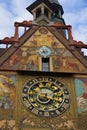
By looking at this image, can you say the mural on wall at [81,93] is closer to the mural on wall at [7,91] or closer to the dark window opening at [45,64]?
the dark window opening at [45,64]

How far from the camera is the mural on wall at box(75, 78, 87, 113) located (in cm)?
1393

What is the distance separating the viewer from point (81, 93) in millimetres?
14344

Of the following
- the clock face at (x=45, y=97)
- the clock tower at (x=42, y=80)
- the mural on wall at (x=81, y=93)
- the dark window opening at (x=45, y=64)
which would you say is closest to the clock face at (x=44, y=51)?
the clock tower at (x=42, y=80)

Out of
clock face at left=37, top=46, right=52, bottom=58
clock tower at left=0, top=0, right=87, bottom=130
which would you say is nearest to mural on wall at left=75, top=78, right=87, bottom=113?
clock tower at left=0, top=0, right=87, bottom=130

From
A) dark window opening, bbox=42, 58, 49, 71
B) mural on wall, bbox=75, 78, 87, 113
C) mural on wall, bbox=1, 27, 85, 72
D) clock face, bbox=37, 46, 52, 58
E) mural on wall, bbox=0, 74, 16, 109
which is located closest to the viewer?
mural on wall, bbox=0, 74, 16, 109

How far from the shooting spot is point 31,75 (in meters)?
14.6

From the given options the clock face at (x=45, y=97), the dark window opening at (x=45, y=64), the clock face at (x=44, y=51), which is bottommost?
the clock face at (x=45, y=97)

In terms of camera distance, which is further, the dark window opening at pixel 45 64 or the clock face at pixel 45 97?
the dark window opening at pixel 45 64

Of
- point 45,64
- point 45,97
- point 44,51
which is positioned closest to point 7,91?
point 45,97

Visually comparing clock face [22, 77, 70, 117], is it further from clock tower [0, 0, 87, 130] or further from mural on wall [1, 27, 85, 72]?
mural on wall [1, 27, 85, 72]

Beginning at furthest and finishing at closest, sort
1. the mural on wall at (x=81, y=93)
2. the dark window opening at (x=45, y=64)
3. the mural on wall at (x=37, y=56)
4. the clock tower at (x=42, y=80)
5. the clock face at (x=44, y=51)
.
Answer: the clock face at (x=44, y=51), the dark window opening at (x=45, y=64), the mural on wall at (x=37, y=56), the mural on wall at (x=81, y=93), the clock tower at (x=42, y=80)

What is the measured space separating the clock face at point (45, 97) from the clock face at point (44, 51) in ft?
4.11

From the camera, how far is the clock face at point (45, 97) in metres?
13.7

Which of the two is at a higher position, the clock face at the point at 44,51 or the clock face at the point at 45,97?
the clock face at the point at 44,51
